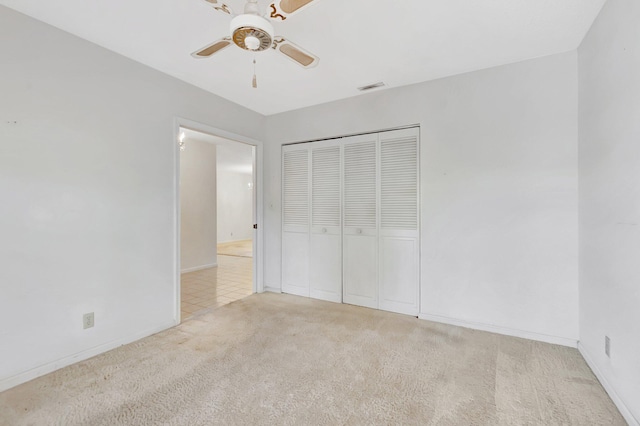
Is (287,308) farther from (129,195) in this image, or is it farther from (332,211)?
(129,195)

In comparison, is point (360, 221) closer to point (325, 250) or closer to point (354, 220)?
point (354, 220)

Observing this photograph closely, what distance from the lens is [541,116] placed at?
251 cm

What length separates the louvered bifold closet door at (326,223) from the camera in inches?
143

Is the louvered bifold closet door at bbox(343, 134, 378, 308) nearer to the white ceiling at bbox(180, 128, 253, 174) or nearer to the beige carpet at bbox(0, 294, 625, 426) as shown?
the beige carpet at bbox(0, 294, 625, 426)

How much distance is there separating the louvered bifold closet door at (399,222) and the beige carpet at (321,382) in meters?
0.47

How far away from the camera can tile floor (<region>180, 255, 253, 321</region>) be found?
11.5ft

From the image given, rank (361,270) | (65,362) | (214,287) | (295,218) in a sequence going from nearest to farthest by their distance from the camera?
(65,362)
(361,270)
(295,218)
(214,287)

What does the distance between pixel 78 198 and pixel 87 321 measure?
3.17ft

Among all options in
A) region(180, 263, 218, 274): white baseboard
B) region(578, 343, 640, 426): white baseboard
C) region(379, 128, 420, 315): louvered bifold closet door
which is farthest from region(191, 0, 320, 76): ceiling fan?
region(180, 263, 218, 274): white baseboard

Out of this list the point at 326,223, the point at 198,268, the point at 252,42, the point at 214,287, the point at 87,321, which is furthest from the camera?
the point at 198,268

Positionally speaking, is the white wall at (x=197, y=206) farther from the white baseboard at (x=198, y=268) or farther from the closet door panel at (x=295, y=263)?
the closet door panel at (x=295, y=263)

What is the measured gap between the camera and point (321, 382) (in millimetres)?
1959

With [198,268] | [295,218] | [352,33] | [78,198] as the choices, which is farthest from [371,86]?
[198,268]

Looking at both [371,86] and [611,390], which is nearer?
[611,390]
